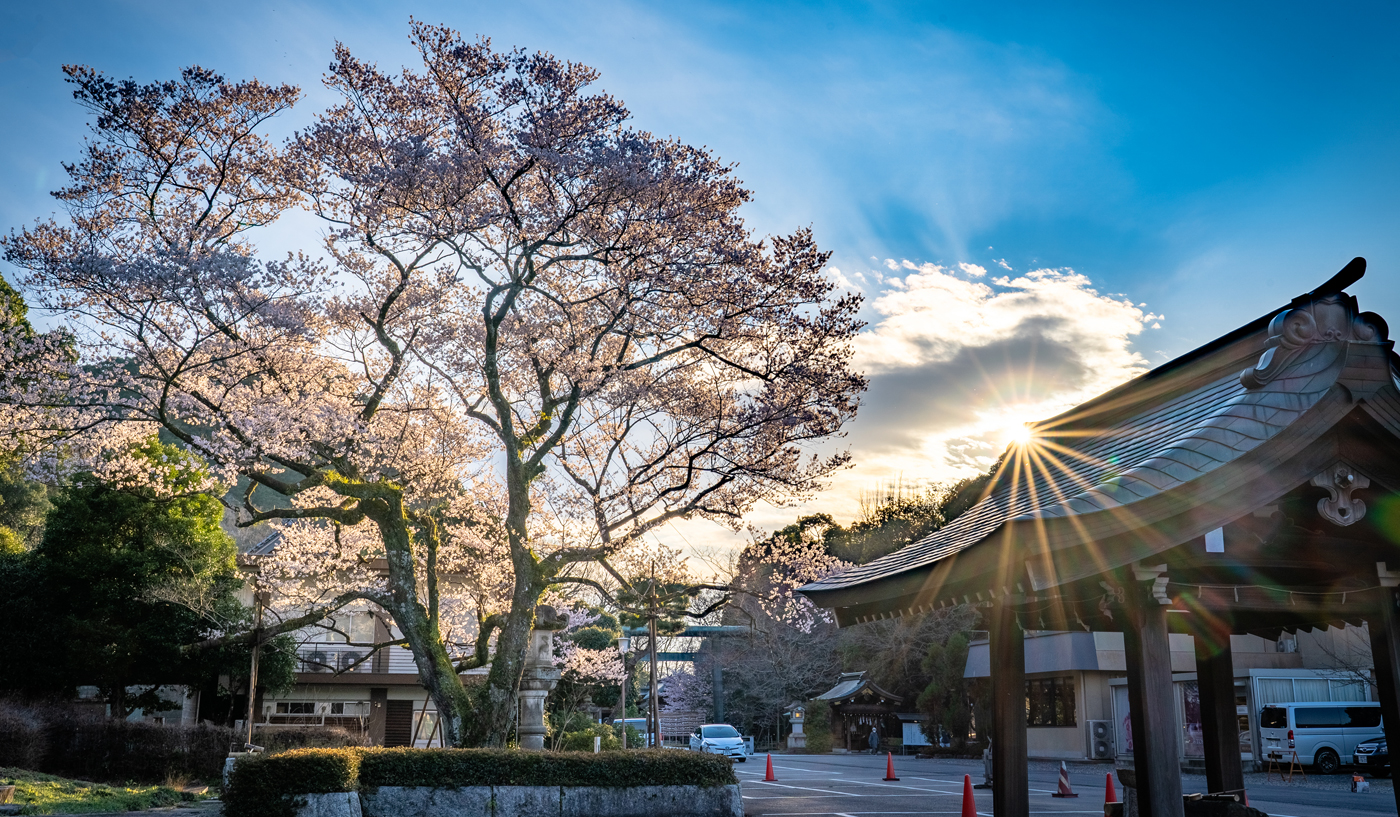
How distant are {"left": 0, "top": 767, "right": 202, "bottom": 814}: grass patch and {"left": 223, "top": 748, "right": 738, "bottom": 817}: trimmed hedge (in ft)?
13.3

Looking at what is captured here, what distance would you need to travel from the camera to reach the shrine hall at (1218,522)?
18.4 ft

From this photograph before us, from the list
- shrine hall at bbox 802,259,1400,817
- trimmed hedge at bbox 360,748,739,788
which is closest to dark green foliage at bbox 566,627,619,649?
trimmed hedge at bbox 360,748,739,788

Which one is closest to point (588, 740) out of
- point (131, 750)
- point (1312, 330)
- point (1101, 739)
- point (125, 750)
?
point (131, 750)

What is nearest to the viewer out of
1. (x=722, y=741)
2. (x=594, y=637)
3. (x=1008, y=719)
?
(x=1008, y=719)

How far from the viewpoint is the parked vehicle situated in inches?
870

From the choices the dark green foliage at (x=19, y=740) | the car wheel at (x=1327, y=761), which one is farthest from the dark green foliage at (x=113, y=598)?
the car wheel at (x=1327, y=761)

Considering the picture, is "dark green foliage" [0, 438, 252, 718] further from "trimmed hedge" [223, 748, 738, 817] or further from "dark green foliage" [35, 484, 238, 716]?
"trimmed hedge" [223, 748, 738, 817]

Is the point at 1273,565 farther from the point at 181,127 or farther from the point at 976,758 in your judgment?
the point at 976,758

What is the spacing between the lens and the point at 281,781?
10.8 m

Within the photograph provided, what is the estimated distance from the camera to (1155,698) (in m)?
5.87

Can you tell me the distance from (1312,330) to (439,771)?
437 inches

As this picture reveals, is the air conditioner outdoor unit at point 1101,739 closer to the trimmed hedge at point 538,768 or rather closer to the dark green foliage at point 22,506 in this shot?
the trimmed hedge at point 538,768

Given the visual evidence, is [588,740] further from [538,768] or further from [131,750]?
[538,768]

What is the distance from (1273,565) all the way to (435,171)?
1163cm
